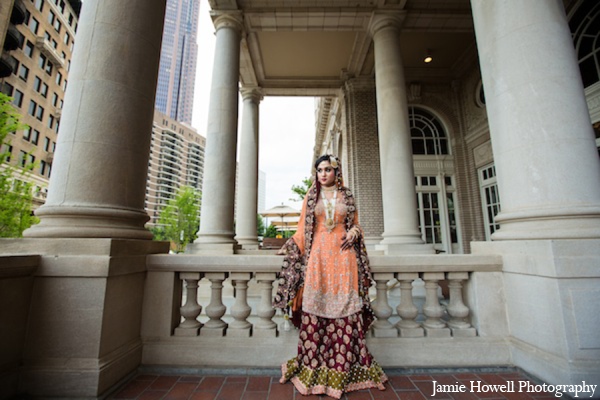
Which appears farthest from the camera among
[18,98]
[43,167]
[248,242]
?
[43,167]

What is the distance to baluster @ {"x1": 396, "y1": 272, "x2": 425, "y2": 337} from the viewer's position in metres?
2.92

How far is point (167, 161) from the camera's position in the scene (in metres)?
96.6

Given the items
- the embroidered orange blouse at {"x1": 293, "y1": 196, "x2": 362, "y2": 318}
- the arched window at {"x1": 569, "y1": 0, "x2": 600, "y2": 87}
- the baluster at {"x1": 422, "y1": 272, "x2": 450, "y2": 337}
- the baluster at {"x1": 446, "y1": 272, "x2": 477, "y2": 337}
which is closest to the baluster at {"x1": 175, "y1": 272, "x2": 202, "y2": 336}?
the embroidered orange blouse at {"x1": 293, "y1": 196, "x2": 362, "y2": 318}

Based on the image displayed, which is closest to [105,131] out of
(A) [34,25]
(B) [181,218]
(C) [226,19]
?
(C) [226,19]

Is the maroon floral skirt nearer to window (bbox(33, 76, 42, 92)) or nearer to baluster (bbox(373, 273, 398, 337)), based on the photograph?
baluster (bbox(373, 273, 398, 337))

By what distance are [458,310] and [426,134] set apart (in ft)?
36.2

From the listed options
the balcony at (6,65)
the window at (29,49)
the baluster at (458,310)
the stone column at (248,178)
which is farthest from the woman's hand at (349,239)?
the window at (29,49)

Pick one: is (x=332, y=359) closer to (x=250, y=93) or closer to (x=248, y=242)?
(x=248, y=242)

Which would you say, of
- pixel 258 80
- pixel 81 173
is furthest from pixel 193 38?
pixel 81 173

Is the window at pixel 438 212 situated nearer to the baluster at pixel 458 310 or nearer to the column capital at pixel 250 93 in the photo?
the column capital at pixel 250 93

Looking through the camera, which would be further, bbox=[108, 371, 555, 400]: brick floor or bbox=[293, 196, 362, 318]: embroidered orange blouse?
bbox=[293, 196, 362, 318]: embroidered orange blouse

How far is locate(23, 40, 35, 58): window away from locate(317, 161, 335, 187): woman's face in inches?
1621

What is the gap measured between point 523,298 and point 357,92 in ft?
34.8

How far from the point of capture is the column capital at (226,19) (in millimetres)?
7465
